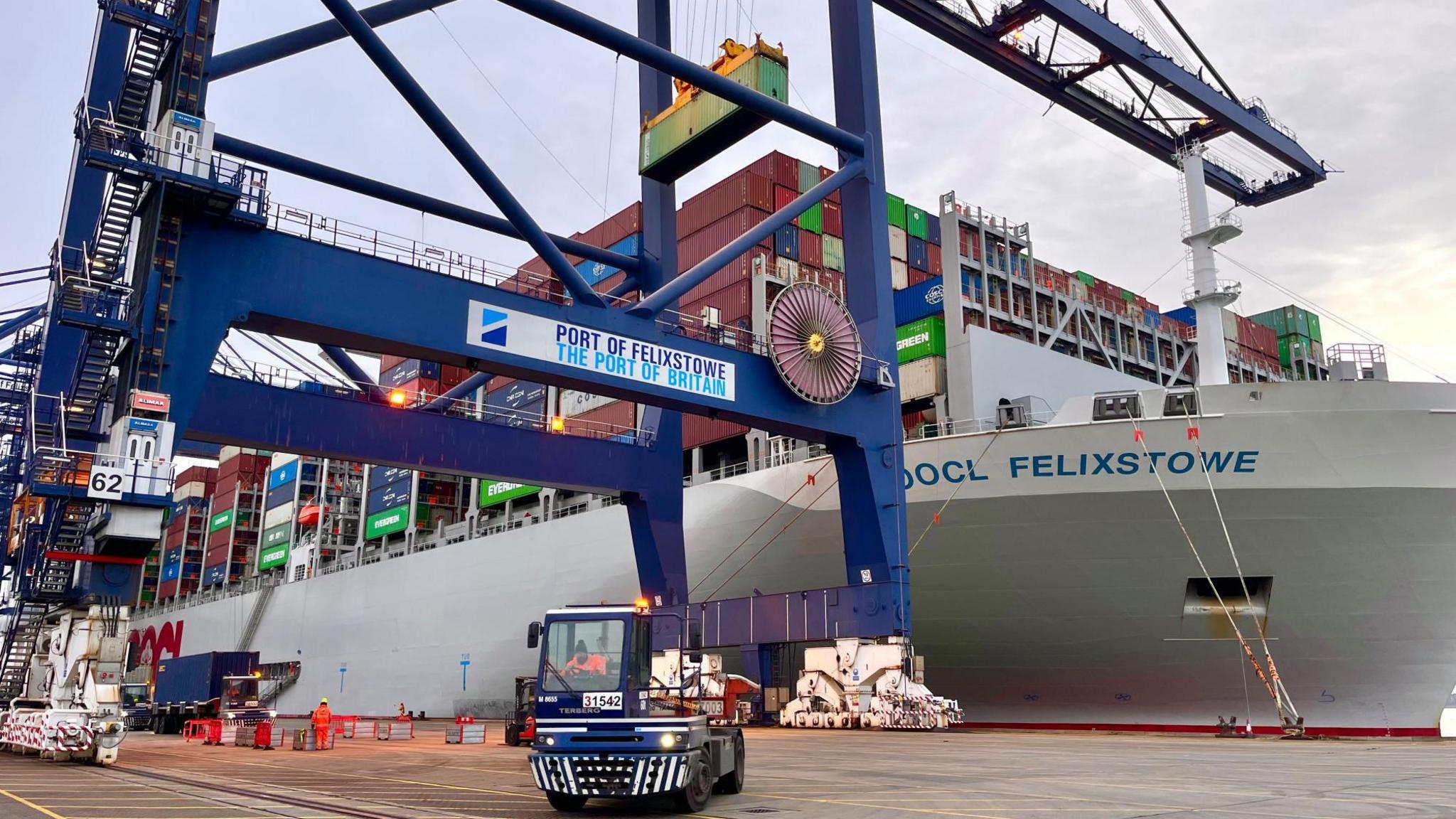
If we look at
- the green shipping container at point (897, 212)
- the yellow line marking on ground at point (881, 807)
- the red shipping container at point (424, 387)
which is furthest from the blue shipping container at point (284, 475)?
the yellow line marking on ground at point (881, 807)

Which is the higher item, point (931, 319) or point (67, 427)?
point (931, 319)

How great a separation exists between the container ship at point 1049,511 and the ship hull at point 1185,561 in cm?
4

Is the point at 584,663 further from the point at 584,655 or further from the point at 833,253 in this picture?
the point at 833,253

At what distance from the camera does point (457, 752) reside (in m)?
19.1

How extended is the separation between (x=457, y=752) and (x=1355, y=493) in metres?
16.9

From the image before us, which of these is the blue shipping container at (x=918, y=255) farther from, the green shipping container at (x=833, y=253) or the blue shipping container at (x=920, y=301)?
the blue shipping container at (x=920, y=301)

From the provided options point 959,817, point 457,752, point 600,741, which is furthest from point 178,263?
point 959,817

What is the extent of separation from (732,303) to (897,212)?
7.50m

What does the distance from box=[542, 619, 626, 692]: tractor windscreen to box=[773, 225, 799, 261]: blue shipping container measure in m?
21.8

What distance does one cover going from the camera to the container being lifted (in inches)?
885

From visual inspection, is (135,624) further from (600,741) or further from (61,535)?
(600,741)

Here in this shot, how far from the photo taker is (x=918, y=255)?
3375 cm

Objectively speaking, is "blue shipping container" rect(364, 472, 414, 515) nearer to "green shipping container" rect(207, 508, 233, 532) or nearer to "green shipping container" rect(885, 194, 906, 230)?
"green shipping container" rect(207, 508, 233, 532)

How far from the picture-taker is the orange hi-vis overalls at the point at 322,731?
2155 centimetres
